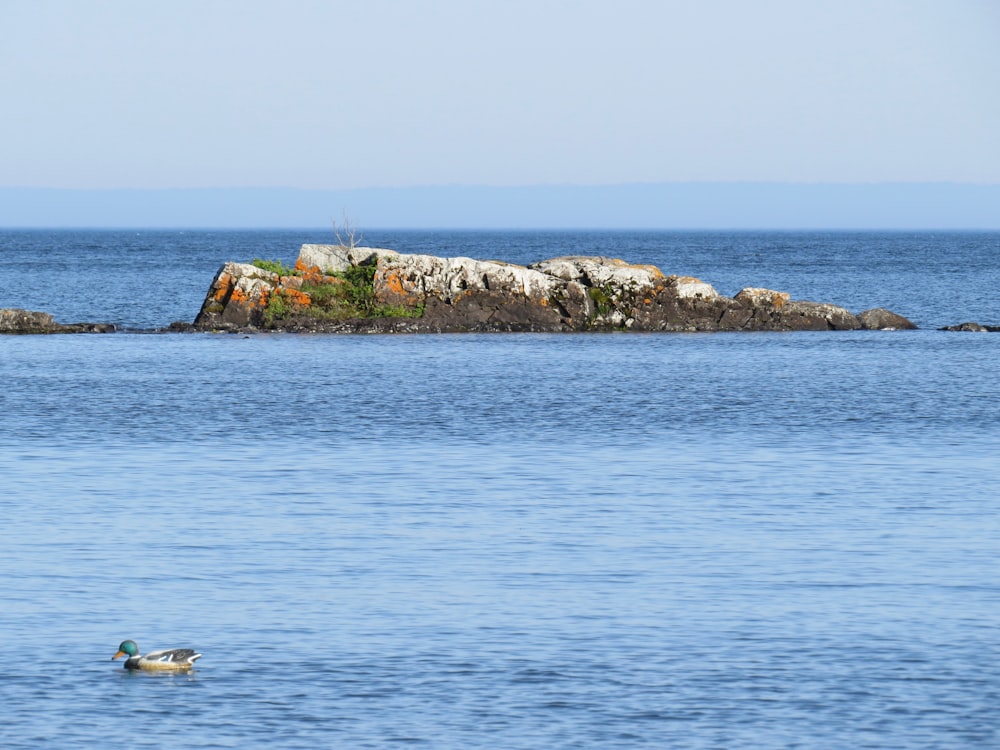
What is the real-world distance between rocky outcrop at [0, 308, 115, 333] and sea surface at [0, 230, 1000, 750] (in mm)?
17868

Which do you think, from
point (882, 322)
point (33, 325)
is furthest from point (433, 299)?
point (882, 322)

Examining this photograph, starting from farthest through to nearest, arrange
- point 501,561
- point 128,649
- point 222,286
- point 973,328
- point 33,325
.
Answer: point 973,328 → point 33,325 → point 222,286 → point 501,561 → point 128,649

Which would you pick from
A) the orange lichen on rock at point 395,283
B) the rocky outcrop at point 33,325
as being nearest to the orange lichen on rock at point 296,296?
the orange lichen on rock at point 395,283

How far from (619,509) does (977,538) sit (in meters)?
5.69

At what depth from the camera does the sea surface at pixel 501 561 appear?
1507cm

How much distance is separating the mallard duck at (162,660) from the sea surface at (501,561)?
24cm

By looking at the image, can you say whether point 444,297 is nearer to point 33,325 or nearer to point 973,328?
point 33,325

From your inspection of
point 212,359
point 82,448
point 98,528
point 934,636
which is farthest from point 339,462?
point 212,359

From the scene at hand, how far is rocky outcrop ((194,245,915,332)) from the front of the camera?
207ft

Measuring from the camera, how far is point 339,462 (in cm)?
3084

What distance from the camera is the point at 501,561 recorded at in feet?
70.2

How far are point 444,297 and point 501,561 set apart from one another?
140ft

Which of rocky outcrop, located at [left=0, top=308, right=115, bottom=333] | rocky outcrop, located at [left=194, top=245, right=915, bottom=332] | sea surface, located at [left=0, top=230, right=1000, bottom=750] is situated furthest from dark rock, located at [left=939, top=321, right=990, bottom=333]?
rocky outcrop, located at [left=0, top=308, right=115, bottom=333]

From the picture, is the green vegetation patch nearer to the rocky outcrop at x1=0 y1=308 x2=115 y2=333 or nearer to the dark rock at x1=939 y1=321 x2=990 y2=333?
the rocky outcrop at x1=0 y1=308 x2=115 y2=333
